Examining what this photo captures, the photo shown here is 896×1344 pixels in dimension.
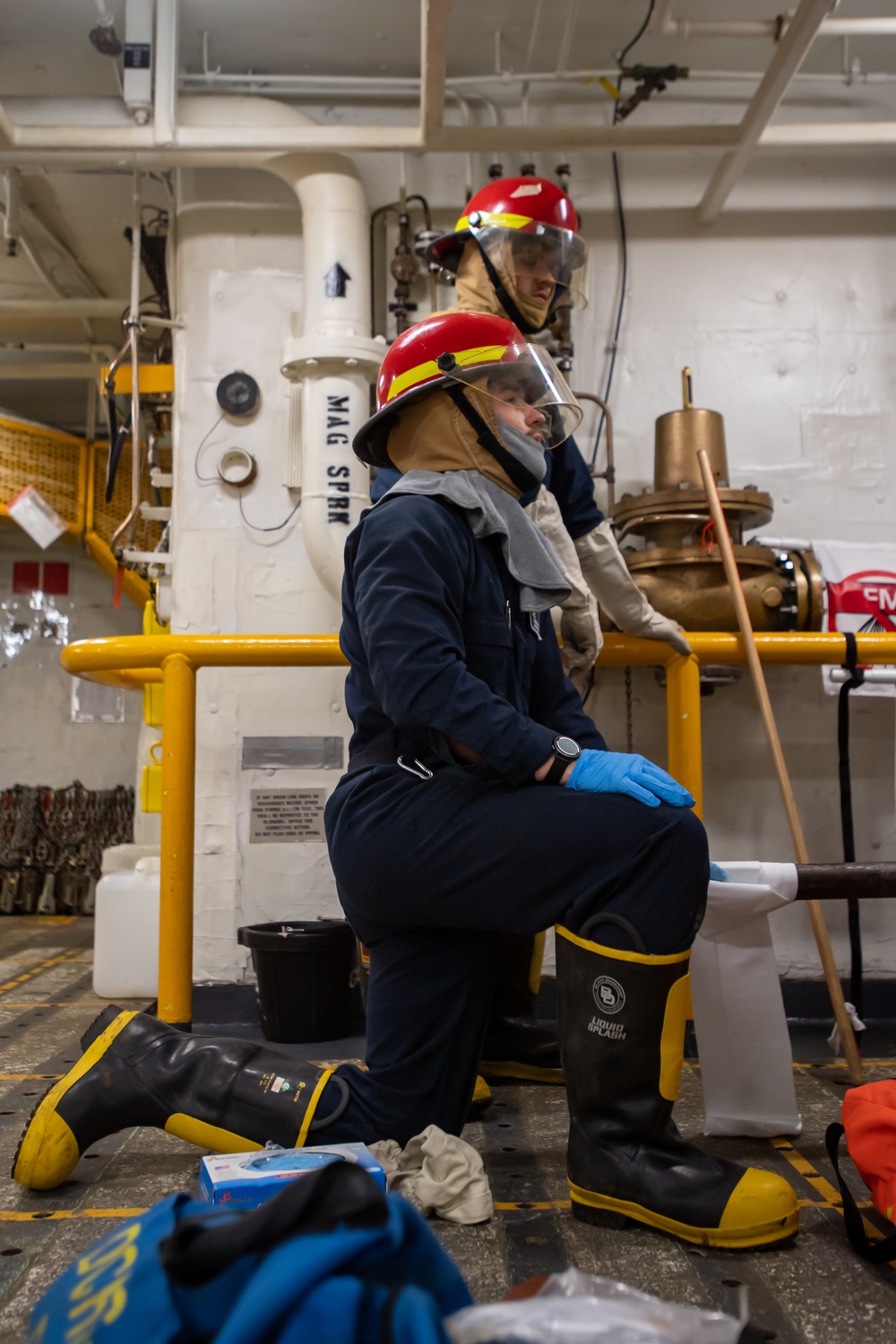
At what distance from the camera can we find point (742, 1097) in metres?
2.02

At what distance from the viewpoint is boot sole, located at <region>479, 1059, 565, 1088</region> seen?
8.09 ft

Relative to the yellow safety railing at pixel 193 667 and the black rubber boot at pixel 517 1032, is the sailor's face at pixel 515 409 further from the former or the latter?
the black rubber boot at pixel 517 1032

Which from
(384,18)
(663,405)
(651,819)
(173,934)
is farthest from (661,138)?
(173,934)

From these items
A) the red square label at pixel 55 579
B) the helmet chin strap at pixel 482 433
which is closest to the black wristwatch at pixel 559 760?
the helmet chin strap at pixel 482 433

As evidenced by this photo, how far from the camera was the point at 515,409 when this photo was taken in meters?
1.92

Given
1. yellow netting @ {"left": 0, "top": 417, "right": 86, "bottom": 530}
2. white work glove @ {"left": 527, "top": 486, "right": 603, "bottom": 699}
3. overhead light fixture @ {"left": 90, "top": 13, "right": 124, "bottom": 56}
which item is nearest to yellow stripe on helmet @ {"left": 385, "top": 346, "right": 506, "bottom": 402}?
white work glove @ {"left": 527, "top": 486, "right": 603, "bottom": 699}

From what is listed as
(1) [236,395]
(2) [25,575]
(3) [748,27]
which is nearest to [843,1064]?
(1) [236,395]

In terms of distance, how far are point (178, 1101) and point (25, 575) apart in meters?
6.97

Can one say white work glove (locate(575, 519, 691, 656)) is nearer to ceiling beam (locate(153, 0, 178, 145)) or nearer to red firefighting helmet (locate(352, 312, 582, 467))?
red firefighting helmet (locate(352, 312, 582, 467))

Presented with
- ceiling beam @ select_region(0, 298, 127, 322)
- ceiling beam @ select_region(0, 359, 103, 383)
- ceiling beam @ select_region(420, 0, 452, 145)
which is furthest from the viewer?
ceiling beam @ select_region(0, 359, 103, 383)

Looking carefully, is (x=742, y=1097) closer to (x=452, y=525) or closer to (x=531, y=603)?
(x=531, y=603)

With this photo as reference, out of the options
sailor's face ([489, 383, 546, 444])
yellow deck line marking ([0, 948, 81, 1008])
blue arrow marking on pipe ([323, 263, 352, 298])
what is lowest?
yellow deck line marking ([0, 948, 81, 1008])

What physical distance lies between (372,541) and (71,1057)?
180 centimetres

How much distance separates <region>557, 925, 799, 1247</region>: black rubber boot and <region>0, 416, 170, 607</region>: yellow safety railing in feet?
16.9
